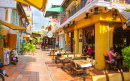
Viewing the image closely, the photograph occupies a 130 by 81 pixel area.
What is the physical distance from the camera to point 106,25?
726cm

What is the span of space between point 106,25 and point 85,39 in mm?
3515

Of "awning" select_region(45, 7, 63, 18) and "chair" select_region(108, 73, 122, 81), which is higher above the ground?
"awning" select_region(45, 7, 63, 18)

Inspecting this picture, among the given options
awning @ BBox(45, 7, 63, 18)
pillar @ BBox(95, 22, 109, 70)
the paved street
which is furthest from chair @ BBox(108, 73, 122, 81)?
awning @ BBox(45, 7, 63, 18)

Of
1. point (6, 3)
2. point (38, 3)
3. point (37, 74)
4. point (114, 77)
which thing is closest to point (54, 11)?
point (6, 3)

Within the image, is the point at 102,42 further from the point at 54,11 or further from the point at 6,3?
the point at 54,11

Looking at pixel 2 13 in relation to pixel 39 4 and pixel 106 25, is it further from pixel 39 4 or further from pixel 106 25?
pixel 106 25

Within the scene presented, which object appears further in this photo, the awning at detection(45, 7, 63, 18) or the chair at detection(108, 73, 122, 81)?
the awning at detection(45, 7, 63, 18)

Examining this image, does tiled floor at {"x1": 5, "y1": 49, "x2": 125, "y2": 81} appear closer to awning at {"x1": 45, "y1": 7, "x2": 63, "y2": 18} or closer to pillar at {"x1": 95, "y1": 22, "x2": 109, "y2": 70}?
pillar at {"x1": 95, "y1": 22, "x2": 109, "y2": 70}

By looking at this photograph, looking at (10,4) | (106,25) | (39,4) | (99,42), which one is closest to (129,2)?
(106,25)

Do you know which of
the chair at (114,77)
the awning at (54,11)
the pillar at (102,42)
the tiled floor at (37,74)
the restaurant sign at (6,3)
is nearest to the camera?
the chair at (114,77)

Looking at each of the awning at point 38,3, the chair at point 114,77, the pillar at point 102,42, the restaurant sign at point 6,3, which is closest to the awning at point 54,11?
the restaurant sign at point 6,3

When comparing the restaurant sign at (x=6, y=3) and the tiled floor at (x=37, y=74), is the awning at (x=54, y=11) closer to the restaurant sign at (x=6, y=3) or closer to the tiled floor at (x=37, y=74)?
the restaurant sign at (x=6, y=3)

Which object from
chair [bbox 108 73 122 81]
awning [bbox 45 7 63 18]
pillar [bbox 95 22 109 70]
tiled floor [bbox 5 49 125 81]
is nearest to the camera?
chair [bbox 108 73 122 81]

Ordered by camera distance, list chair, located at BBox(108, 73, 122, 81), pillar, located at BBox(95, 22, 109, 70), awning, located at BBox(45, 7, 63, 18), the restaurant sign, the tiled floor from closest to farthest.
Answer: chair, located at BBox(108, 73, 122, 81) → the tiled floor → pillar, located at BBox(95, 22, 109, 70) → the restaurant sign → awning, located at BBox(45, 7, 63, 18)
